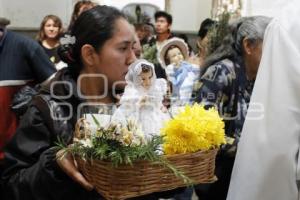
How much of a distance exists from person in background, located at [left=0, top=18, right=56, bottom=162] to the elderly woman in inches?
40.5

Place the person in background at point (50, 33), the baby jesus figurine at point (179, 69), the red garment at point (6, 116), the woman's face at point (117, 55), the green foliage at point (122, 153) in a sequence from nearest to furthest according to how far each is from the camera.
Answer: the green foliage at point (122, 153), the woman's face at point (117, 55), the red garment at point (6, 116), the baby jesus figurine at point (179, 69), the person in background at point (50, 33)

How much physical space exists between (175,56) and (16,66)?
221 centimetres

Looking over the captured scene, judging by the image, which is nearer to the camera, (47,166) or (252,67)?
(47,166)

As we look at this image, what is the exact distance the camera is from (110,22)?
1.68 metres

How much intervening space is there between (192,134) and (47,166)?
48cm

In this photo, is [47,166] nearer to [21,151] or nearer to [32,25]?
[21,151]

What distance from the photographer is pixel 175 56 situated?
15.3ft

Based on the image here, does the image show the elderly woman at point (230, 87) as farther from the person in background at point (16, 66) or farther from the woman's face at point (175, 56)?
the woman's face at point (175, 56)

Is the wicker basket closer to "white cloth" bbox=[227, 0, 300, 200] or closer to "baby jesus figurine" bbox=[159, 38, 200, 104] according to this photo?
"white cloth" bbox=[227, 0, 300, 200]

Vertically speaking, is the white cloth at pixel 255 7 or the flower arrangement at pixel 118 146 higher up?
the white cloth at pixel 255 7

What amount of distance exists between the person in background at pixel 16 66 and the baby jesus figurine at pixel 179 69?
93cm

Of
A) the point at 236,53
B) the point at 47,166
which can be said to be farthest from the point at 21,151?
the point at 236,53

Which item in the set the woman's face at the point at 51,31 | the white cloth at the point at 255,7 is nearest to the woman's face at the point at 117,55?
the woman's face at the point at 51,31

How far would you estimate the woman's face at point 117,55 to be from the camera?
1.64 m
